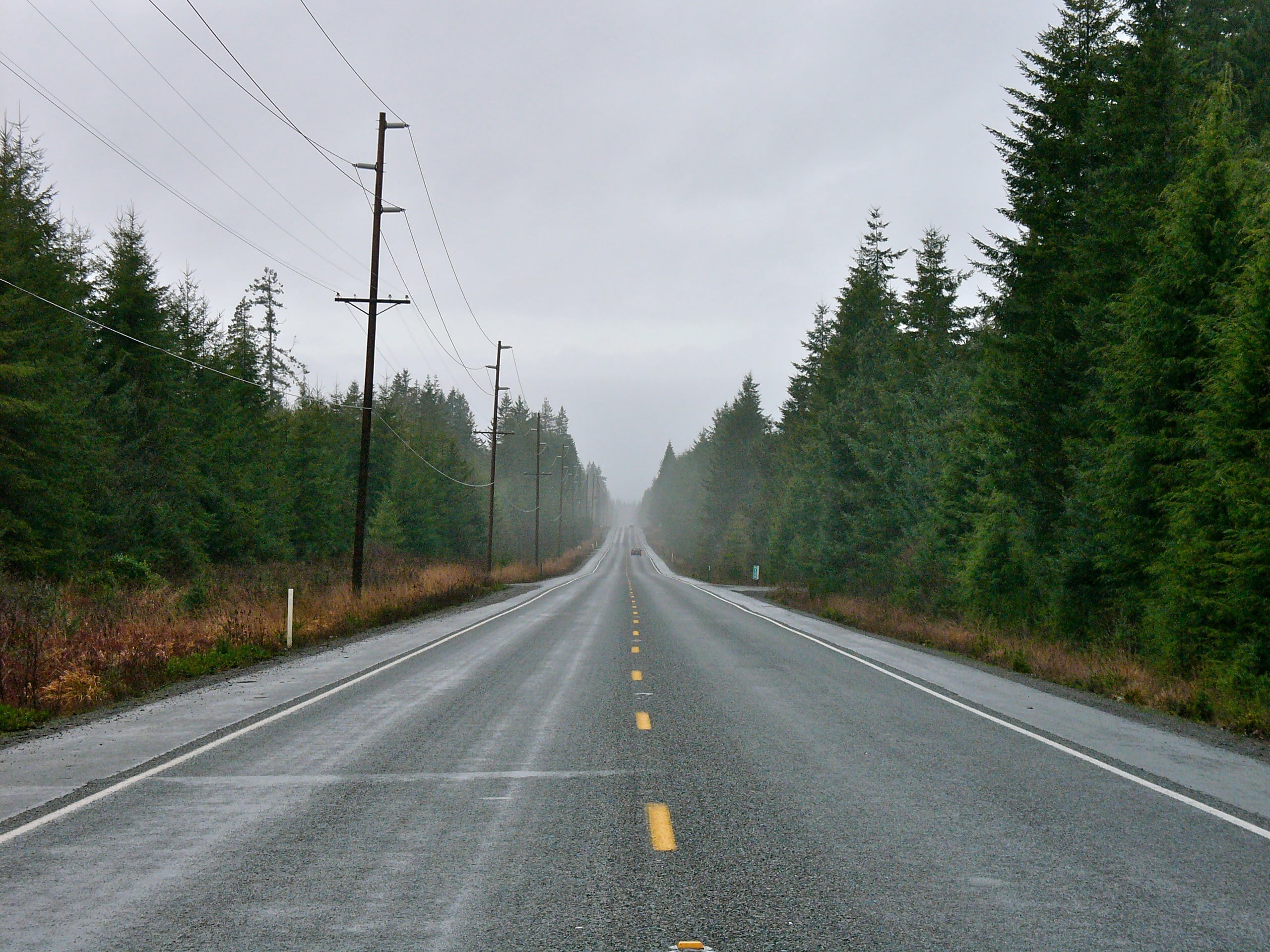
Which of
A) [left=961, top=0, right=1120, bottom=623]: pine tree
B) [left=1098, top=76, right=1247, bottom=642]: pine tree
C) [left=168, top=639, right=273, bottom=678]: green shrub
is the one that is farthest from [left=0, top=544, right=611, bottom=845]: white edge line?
[left=961, top=0, right=1120, bottom=623]: pine tree

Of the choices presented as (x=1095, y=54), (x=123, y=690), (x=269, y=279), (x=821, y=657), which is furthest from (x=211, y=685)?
(x=269, y=279)

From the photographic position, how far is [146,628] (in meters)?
15.2

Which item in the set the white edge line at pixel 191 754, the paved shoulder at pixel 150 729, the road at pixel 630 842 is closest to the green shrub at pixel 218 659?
the paved shoulder at pixel 150 729

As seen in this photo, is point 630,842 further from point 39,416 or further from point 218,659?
point 39,416

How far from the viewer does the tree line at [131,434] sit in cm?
2589

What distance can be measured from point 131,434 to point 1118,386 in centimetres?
3585

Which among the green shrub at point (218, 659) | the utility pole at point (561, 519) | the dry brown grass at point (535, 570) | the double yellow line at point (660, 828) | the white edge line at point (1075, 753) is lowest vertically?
the dry brown grass at point (535, 570)

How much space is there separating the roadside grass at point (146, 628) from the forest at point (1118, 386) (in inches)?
632

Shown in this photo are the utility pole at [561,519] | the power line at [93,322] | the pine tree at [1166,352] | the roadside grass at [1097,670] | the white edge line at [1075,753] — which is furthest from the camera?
the utility pole at [561,519]

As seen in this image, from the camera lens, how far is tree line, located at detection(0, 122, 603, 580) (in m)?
25.9

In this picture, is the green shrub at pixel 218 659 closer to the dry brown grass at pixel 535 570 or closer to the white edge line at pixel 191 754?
the white edge line at pixel 191 754

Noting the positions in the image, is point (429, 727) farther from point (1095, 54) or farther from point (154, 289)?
point (154, 289)

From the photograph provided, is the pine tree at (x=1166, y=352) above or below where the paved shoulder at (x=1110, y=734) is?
above

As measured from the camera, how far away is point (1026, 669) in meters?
17.2
